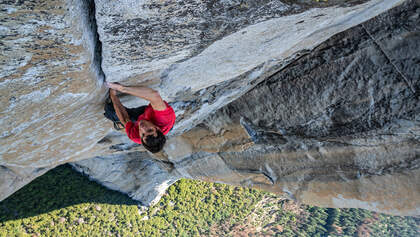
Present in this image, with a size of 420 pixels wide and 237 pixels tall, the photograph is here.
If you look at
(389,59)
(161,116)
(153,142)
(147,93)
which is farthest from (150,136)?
(389,59)

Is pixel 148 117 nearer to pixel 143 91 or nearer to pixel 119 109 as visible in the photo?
pixel 143 91

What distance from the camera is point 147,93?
8.29ft

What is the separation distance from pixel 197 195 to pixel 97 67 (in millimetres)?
7417

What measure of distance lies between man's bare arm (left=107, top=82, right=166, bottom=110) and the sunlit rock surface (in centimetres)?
8

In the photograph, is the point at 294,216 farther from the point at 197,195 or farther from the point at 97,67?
the point at 97,67

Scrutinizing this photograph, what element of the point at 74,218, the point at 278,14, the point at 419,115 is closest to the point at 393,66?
the point at 419,115

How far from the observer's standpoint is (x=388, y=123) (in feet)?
9.66

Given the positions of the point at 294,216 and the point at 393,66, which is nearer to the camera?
the point at 393,66

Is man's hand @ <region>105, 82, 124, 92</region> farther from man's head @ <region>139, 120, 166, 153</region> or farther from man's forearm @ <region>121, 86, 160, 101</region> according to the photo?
man's head @ <region>139, 120, 166, 153</region>

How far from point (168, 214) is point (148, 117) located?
6715mm

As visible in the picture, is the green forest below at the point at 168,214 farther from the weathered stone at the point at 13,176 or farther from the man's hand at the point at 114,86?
the man's hand at the point at 114,86

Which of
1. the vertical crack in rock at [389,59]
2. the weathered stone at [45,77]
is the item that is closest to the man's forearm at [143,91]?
the weathered stone at [45,77]

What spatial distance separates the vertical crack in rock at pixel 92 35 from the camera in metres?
1.68

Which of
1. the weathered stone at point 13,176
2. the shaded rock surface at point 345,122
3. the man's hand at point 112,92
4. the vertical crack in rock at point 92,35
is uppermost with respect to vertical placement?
the vertical crack in rock at point 92,35
